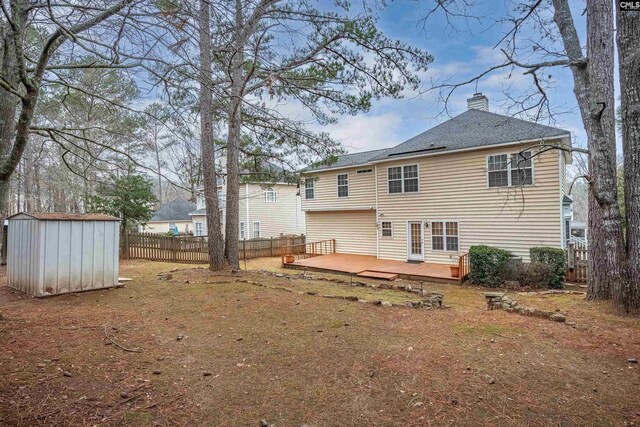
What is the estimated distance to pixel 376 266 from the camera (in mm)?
13539

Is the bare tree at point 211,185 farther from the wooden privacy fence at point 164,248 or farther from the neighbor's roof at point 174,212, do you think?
the neighbor's roof at point 174,212

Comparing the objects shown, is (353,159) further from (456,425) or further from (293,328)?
(456,425)

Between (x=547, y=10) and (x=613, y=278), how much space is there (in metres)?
5.87

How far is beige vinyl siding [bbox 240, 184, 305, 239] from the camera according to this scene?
874 inches

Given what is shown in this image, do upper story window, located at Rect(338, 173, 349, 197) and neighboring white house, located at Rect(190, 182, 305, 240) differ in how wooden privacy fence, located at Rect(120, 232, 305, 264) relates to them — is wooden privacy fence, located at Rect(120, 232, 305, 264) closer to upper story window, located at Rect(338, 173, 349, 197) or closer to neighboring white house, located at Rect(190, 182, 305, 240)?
neighboring white house, located at Rect(190, 182, 305, 240)

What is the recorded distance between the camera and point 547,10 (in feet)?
23.8

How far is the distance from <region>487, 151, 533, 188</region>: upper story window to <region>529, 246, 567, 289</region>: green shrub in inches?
105

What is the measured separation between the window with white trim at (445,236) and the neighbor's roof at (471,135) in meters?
3.00

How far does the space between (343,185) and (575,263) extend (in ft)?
33.6

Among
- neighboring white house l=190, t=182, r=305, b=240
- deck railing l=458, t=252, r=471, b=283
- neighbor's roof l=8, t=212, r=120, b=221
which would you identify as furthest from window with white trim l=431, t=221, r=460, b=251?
neighbor's roof l=8, t=212, r=120, b=221

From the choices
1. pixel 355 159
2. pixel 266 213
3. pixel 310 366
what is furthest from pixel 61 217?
pixel 266 213

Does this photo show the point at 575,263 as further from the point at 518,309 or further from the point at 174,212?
the point at 174,212

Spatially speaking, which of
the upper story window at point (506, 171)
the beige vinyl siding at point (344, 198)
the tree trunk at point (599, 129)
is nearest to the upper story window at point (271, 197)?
the beige vinyl siding at point (344, 198)

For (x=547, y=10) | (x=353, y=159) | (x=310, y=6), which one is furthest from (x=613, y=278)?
(x=353, y=159)
